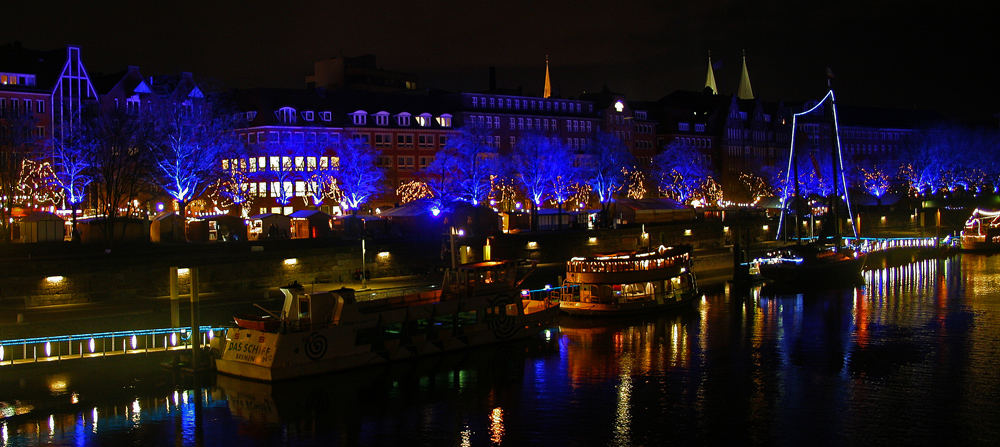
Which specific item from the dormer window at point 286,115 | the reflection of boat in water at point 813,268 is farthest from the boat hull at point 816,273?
the dormer window at point 286,115

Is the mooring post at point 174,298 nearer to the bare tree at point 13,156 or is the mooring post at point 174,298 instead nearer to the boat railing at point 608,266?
the boat railing at point 608,266

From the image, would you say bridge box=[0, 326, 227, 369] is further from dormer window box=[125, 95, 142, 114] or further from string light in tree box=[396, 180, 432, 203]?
string light in tree box=[396, 180, 432, 203]

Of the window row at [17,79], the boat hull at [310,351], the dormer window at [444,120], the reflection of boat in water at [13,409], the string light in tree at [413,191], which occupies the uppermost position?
the window row at [17,79]

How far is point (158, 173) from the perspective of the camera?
253 feet

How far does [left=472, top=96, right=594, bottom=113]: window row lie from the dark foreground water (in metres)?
69.1

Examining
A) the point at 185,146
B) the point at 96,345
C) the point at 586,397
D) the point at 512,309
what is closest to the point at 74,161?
the point at 185,146

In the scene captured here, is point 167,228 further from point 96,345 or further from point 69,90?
point 69,90

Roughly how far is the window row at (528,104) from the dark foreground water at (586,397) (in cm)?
6909

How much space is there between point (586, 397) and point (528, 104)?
286 ft

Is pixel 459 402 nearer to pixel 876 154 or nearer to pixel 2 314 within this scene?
pixel 2 314

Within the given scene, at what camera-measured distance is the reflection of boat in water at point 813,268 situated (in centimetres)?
7212

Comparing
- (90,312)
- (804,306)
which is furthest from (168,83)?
(804,306)

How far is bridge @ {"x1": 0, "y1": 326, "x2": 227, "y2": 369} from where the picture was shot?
128 feet

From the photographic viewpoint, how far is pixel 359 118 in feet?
344
